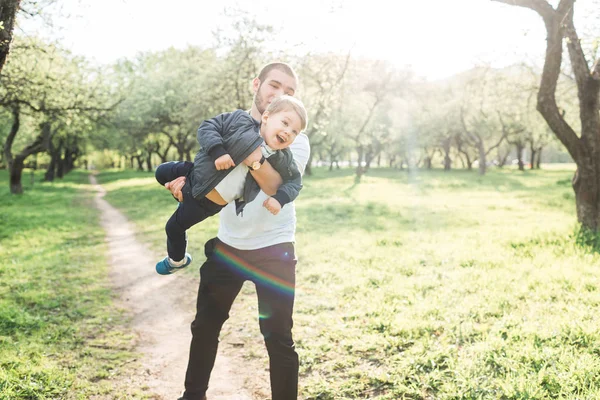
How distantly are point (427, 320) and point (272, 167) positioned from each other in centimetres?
360

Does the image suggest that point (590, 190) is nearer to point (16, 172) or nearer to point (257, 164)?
point (257, 164)

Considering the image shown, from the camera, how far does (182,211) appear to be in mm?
2975

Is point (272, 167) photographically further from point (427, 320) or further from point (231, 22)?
point (231, 22)

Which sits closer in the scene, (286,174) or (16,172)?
(286,174)

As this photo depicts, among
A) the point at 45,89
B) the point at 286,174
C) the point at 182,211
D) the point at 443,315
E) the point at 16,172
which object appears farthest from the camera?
the point at 16,172

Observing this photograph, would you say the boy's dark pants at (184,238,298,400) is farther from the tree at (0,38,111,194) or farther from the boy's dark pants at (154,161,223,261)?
the tree at (0,38,111,194)

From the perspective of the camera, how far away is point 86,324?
570cm

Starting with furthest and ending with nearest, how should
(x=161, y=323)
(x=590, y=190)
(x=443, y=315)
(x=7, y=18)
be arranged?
(x=590, y=190), (x=161, y=323), (x=443, y=315), (x=7, y=18)

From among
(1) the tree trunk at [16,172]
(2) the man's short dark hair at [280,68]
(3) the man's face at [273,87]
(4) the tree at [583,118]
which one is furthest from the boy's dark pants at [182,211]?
(1) the tree trunk at [16,172]

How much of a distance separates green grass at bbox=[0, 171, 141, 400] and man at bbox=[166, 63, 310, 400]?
1409 millimetres

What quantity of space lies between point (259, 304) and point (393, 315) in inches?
126

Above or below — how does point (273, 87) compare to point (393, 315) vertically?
above

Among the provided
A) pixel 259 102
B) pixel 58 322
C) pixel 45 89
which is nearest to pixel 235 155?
pixel 259 102

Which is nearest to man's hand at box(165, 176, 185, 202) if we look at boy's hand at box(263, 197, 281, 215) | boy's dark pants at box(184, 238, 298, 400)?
boy's dark pants at box(184, 238, 298, 400)
